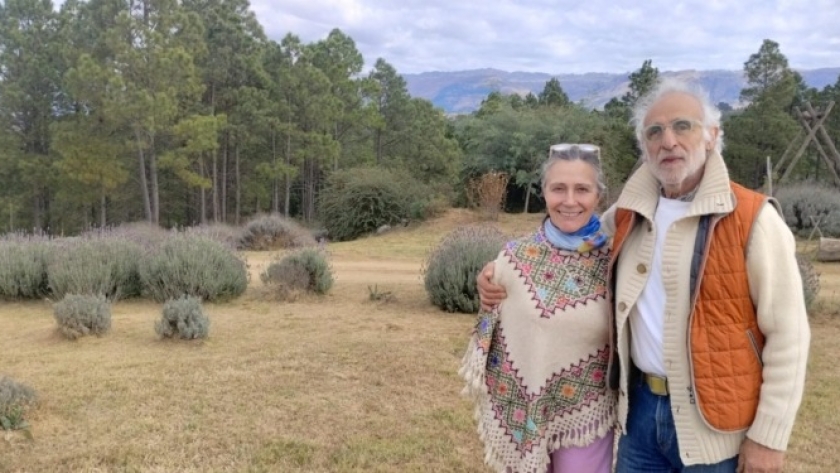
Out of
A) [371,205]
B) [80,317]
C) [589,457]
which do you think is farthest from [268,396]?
[371,205]

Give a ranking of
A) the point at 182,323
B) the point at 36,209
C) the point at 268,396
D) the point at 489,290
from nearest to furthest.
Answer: the point at 489,290 → the point at 268,396 → the point at 182,323 → the point at 36,209

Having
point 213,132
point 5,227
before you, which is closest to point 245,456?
point 213,132

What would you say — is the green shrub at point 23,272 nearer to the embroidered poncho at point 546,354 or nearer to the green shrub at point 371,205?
the embroidered poncho at point 546,354

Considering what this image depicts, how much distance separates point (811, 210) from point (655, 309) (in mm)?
15898

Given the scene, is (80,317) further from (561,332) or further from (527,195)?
(527,195)

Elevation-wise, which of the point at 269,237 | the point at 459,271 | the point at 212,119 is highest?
the point at 212,119

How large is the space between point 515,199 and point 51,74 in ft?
60.6

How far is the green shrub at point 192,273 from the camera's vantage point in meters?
7.84

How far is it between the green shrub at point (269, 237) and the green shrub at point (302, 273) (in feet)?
27.5

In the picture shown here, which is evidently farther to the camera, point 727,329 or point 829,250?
point 829,250

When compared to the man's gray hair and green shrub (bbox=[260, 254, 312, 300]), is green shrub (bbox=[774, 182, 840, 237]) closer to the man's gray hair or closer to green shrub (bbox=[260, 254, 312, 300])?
green shrub (bbox=[260, 254, 312, 300])

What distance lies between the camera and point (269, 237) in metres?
17.0

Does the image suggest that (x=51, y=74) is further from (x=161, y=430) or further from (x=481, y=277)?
(x=481, y=277)

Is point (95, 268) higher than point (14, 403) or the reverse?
higher
